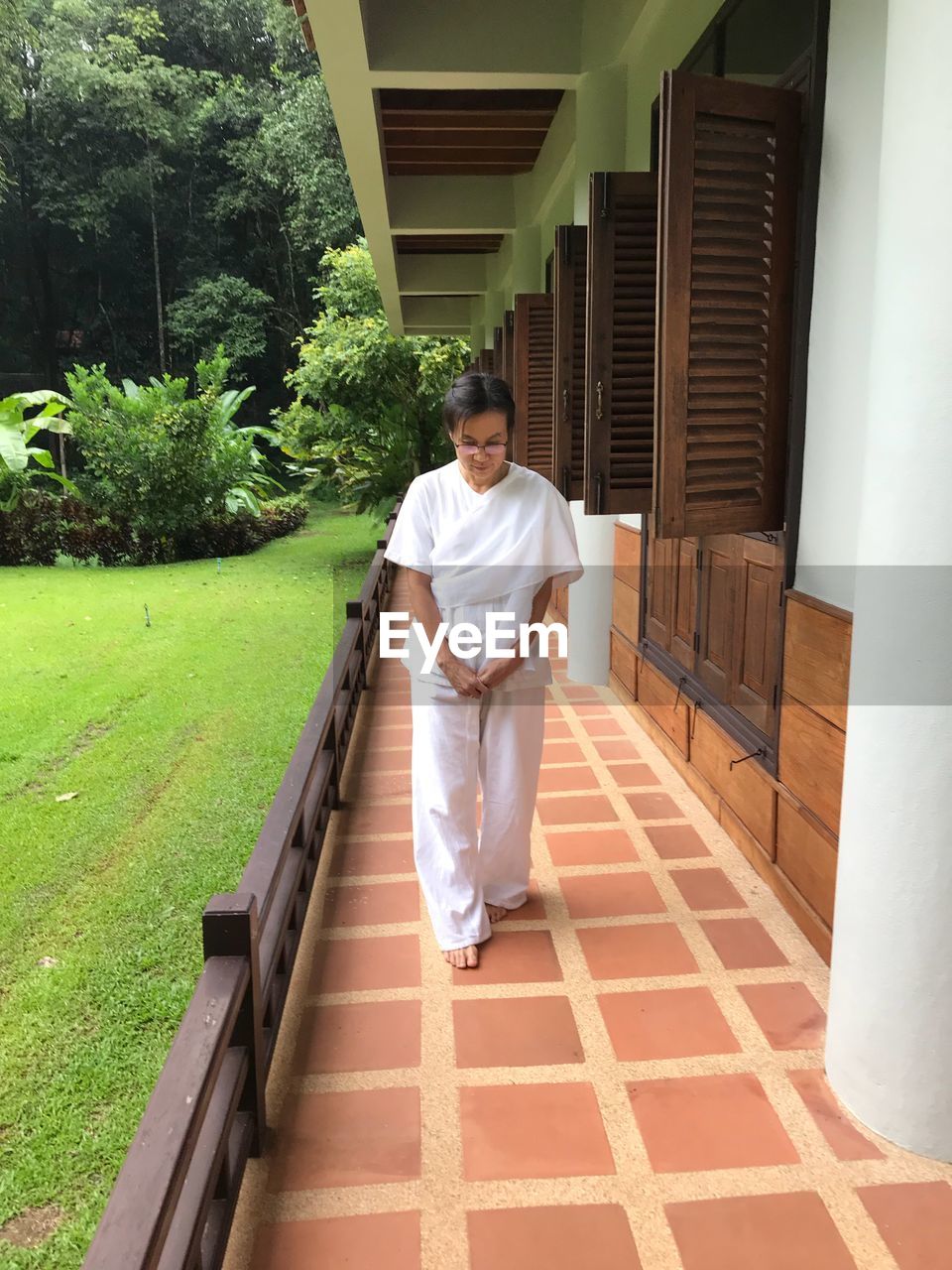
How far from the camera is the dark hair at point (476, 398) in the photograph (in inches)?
101

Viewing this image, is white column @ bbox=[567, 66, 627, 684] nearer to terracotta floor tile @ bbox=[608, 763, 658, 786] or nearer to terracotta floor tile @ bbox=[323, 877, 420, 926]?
terracotta floor tile @ bbox=[608, 763, 658, 786]

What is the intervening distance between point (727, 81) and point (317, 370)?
1078 cm

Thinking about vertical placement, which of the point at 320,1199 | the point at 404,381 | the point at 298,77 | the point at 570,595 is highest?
the point at 298,77

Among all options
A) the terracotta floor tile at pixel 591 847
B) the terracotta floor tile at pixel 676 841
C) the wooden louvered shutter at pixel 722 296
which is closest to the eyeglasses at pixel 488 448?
the wooden louvered shutter at pixel 722 296

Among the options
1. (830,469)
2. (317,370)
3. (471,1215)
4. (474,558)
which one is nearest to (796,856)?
(830,469)

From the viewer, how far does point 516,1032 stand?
2.50m

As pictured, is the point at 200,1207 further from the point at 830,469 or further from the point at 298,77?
the point at 298,77

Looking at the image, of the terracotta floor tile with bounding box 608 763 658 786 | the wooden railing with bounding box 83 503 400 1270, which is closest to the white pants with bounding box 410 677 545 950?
the wooden railing with bounding box 83 503 400 1270

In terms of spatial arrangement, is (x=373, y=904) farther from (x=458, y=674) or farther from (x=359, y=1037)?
(x=458, y=674)

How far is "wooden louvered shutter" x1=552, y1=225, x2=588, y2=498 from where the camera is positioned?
4672mm

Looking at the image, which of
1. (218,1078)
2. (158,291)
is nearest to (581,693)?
(218,1078)

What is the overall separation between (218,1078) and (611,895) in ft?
5.44

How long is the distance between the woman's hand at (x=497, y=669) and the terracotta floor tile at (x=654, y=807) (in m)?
1.32

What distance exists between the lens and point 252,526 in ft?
53.0
